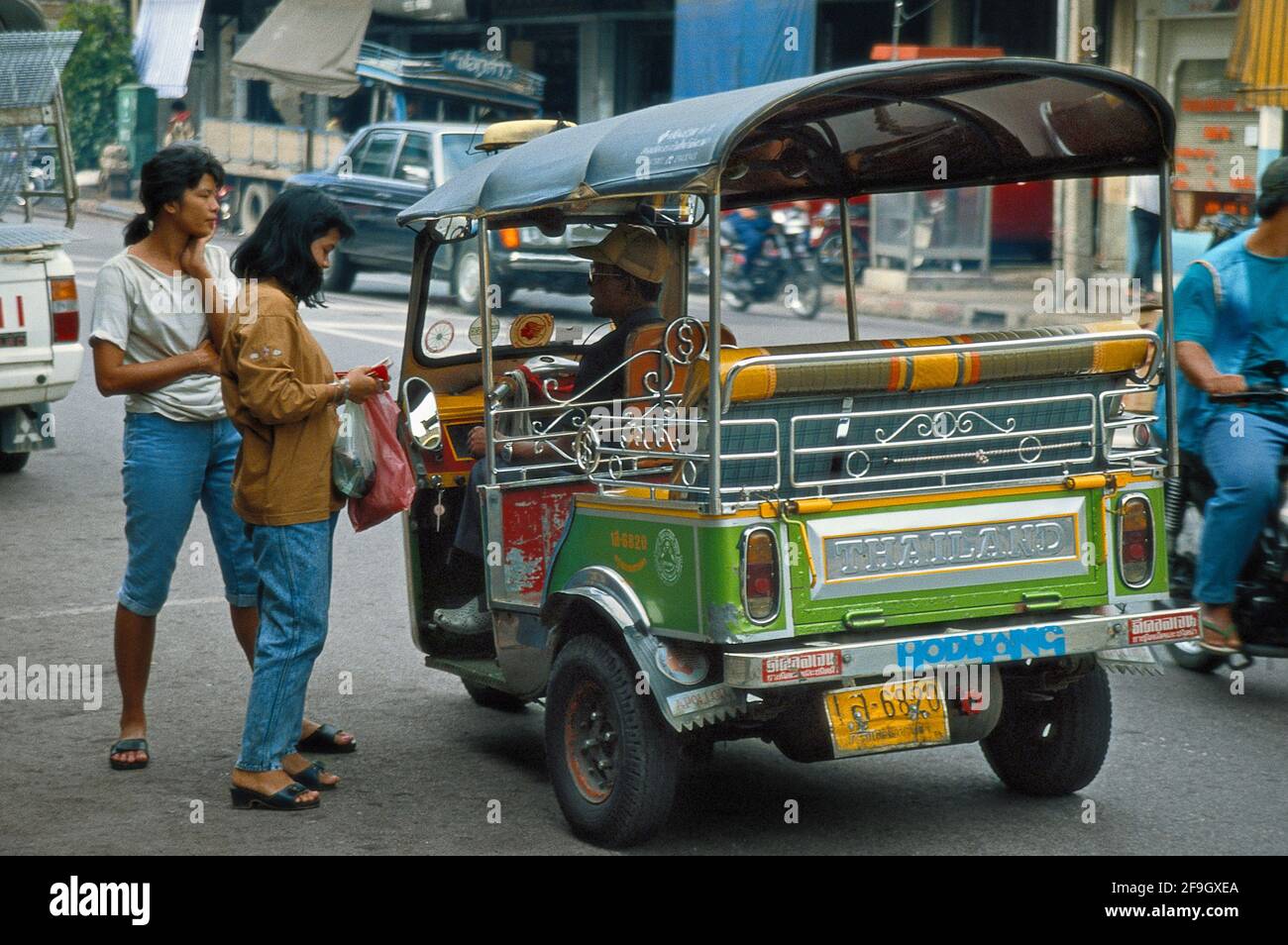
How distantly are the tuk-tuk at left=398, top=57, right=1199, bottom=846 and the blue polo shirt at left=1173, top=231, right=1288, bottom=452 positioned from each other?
3.13 feet

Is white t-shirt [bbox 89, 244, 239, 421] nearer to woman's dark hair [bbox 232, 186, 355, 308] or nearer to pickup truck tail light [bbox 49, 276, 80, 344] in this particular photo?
woman's dark hair [bbox 232, 186, 355, 308]

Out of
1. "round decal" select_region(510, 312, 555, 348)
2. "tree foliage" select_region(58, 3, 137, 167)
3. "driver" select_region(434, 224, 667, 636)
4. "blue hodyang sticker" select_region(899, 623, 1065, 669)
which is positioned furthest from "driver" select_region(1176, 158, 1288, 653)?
"tree foliage" select_region(58, 3, 137, 167)

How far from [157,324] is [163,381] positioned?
0.63 ft

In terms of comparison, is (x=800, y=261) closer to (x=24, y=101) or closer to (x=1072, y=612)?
(x=24, y=101)

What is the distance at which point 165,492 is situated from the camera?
530cm

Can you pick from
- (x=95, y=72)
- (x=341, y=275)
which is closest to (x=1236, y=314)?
(x=341, y=275)

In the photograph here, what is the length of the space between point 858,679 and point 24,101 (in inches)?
288

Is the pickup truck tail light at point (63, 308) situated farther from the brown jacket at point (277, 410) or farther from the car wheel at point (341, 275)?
the car wheel at point (341, 275)

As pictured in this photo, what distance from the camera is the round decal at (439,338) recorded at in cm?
591

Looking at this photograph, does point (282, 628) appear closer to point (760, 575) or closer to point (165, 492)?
point (165, 492)

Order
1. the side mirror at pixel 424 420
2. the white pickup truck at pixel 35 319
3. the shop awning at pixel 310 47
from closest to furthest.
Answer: the side mirror at pixel 424 420
the white pickup truck at pixel 35 319
the shop awning at pixel 310 47

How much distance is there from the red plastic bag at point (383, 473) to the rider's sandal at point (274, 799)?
771 millimetres

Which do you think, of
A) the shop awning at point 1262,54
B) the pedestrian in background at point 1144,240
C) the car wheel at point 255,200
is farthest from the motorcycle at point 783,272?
the car wheel at point 255,200

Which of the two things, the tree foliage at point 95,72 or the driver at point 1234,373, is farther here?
the tree foliage at point 95,72
